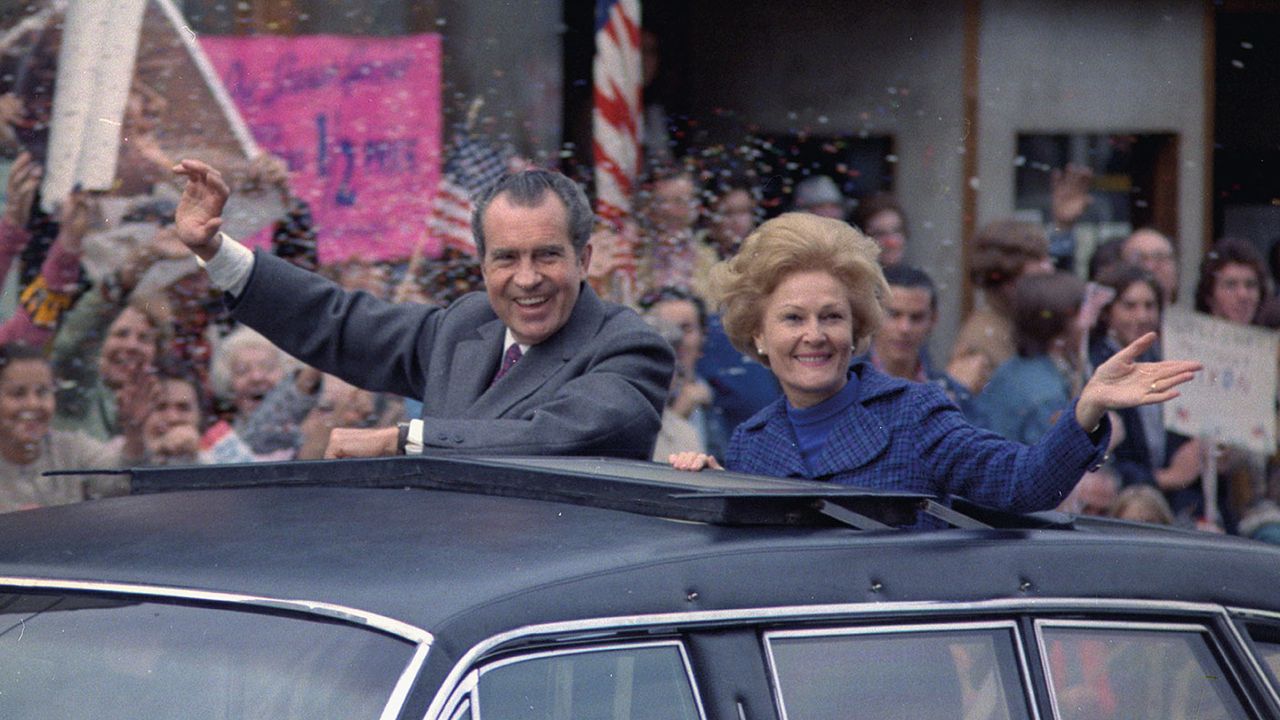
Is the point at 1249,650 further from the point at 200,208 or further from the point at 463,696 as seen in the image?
the point at 200,208

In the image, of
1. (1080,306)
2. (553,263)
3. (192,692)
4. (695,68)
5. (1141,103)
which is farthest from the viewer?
(1141,103)

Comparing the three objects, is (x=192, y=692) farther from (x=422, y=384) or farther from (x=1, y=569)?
(x=422, y=384)

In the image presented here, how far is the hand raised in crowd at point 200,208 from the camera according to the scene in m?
3.48

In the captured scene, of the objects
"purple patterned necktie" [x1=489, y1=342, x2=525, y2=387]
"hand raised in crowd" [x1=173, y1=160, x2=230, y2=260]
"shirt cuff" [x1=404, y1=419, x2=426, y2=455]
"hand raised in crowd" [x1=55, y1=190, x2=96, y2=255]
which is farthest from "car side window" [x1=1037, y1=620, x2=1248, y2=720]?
"hand raised in crowd" [x1=55, y1=190, x2=96, y2=255]

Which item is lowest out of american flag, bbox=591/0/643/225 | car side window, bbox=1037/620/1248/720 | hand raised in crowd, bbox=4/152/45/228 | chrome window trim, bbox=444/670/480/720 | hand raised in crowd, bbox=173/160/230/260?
car side window, bbox=1037/620/1248/720

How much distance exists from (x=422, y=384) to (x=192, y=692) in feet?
5.52

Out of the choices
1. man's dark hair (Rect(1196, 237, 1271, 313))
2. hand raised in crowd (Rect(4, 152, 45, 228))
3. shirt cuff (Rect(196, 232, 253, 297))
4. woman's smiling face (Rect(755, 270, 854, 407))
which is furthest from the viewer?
man's dark hair (Rect(1196, 237, 1271, 313))

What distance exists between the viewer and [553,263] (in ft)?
11.2

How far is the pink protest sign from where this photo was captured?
6062 mm

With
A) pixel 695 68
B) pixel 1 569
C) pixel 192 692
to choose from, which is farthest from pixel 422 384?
pixel 695 68

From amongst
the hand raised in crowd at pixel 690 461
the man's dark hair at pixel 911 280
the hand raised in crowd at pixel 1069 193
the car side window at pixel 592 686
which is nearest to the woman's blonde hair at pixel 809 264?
the hand raised in crowd at pixel 690 461

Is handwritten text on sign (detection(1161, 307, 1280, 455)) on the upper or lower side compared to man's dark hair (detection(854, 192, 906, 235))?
lower

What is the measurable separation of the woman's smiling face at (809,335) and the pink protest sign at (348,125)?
295 centimetres

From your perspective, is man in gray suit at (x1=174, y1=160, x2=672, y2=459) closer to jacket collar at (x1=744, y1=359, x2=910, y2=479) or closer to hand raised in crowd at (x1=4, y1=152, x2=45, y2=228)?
jacket collar at (x1=744, y1=359, x2=910, y2=479)
